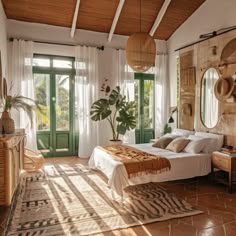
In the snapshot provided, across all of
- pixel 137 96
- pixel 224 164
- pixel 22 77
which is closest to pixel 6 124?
pixel 22 77

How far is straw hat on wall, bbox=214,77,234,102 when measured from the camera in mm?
4480

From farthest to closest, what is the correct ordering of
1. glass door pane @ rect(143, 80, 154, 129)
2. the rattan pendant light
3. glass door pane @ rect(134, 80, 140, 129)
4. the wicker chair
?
glass door pane @ rect(143, 80, 154, 129) < glass door pane @ rect(134, 80, 140, 129) < the wicker chair < the rattan pendant light

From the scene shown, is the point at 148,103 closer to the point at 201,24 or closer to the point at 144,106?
the point at 144,106

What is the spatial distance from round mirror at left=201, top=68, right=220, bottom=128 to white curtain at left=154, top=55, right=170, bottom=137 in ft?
5.89

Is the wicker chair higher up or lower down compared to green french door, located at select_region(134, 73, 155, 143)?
lower down

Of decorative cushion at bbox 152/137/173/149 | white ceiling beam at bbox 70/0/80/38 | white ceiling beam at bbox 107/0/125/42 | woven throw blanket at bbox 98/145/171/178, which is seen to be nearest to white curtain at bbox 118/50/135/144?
white ceiling beam at bbox 107/0/125/42

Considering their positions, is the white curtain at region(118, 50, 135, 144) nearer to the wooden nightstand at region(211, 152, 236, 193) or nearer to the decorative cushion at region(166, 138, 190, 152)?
the decorative cushion at region(166, 138, 190, 152)

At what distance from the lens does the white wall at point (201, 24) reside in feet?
15.9

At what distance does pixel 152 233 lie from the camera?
261 centimetres

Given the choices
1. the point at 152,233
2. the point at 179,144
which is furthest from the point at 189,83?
the point at 152,233

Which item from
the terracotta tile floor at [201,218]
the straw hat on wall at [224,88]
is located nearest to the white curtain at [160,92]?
the straw hat on wall at [224,88]

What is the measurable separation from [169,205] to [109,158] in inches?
46.6

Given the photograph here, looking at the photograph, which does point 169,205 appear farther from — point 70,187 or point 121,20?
point 121,20

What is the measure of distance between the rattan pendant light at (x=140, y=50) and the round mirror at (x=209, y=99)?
155 centimetres
